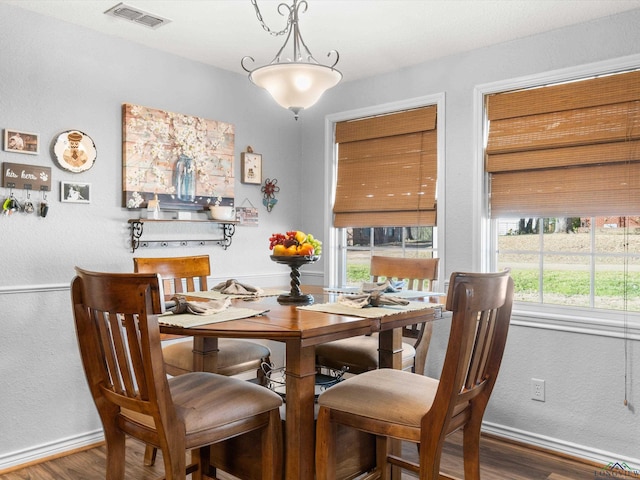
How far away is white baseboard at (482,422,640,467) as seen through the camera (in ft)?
8.86

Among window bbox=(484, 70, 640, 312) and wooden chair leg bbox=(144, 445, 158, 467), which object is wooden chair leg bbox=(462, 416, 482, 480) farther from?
wooden chair leg bbox=(144, 445, 158, 467)

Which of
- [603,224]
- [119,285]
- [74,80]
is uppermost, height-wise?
[74,80]

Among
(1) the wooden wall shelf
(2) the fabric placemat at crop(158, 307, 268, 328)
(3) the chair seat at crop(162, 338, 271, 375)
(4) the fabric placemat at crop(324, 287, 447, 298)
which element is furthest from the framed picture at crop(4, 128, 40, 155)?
(4) the fabric placemat at crop(324, 287, 447, 298)

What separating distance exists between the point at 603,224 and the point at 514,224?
50cm

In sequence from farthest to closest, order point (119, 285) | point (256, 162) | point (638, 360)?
point (256, 162) → point (638, 360) → point (119, 285)

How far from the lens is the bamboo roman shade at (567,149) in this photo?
2.70 meters

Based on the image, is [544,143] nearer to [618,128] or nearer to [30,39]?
[618,128]

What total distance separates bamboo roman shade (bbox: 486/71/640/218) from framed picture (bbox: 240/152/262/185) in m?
1.67

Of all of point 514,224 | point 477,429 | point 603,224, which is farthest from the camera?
point 514,224

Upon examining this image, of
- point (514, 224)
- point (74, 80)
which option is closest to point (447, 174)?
point (514, 224)

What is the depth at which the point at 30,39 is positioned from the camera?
8.97 feet

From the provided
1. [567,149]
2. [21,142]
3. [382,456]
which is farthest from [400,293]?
[21,142]

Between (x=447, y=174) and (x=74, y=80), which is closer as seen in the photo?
(x=74, y=80)

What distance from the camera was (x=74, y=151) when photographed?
9.49 feet
